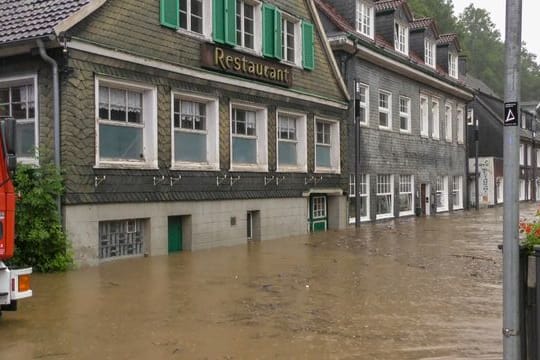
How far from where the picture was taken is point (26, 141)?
557 inches

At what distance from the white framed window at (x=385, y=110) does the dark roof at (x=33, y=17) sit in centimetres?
1699

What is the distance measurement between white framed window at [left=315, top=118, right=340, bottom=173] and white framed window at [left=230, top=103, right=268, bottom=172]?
3587 mm

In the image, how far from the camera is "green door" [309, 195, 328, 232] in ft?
77.0

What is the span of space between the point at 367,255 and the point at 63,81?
808cm

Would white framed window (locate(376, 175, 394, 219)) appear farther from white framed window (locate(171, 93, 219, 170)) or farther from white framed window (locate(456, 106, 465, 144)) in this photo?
white framed window (locate(171, 93, 219, 170))

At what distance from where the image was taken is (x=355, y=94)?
1008 inches

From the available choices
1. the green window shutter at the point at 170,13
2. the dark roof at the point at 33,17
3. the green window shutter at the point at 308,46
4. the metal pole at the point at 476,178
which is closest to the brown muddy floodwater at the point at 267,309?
the dark roof at the point at 33,17

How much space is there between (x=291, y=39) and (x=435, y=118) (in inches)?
598

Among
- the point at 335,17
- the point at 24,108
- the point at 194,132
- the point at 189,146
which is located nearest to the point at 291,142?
the point at 194,132

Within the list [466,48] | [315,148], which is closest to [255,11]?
[315,148]

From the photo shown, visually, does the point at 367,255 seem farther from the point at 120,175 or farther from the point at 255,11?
the point at 255,11

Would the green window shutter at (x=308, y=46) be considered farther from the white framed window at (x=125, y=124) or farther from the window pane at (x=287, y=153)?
the white framed window at (x=125, y=124)

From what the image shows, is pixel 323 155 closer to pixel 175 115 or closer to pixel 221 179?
pixel 221 179

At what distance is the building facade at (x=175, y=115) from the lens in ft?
45.0
